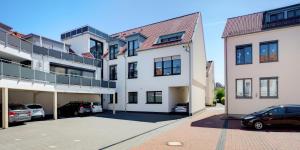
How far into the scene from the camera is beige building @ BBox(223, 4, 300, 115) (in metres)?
16.8

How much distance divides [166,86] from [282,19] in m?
12.1

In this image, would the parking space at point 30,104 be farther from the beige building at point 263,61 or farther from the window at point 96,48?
the beige building at point 263,61

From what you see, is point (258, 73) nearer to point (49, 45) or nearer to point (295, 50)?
point (295, 50)

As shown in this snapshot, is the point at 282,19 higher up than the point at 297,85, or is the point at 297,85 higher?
the point at 282,19

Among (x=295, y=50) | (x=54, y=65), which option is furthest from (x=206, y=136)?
(x=54, y=65)

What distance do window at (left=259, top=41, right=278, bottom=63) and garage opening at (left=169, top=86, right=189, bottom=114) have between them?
859 centimetres

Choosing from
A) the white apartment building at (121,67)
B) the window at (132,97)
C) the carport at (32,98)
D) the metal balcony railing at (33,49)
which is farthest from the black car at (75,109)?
the window at (132,97)

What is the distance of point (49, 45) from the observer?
2475 cm

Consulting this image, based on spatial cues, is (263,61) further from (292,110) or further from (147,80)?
(147,80)

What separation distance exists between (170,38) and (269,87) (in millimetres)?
11378

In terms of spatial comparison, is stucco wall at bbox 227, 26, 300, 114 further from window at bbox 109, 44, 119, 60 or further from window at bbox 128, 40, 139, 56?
window at bbox 109, 44, 119, 60

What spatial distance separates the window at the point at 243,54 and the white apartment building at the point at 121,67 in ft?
15.2

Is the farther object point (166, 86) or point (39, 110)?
point (166, 86)

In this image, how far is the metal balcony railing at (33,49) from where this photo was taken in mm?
15486
